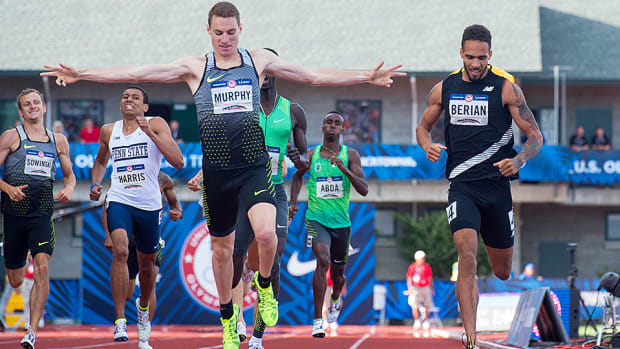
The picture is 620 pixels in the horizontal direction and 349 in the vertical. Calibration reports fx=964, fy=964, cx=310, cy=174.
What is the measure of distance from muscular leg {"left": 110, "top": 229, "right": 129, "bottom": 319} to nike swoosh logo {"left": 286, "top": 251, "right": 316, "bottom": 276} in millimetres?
11791

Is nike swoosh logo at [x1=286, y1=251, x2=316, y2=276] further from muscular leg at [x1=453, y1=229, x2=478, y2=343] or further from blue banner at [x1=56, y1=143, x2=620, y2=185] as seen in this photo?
muscular leg at [x1=453, y1=229, x2=478, y2=343]

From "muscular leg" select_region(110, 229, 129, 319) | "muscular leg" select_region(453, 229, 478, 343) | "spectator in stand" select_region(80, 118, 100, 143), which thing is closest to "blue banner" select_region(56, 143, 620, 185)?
"spectator in stand" select_region(80, 118, 100, 143)

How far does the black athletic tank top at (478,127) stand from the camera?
8750 millimetres

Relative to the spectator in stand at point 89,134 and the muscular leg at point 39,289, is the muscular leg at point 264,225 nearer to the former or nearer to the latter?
the muscular leg at point 39,289

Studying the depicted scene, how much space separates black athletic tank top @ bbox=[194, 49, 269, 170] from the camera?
7.66m

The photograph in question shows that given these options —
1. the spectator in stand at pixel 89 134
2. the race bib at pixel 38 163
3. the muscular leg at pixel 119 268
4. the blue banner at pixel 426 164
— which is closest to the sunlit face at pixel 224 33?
the muscular leg at pixel 119 268

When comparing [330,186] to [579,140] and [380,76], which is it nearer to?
[380,76]

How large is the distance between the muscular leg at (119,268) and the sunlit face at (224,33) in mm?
2885

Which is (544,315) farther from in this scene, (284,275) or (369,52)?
(369,52)

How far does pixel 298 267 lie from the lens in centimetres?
2164

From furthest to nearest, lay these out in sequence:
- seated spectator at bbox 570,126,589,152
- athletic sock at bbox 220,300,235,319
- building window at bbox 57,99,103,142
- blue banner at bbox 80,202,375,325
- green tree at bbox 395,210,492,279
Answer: building window at bbox 57,99,103,142
seated spectator at bbox 570,126,589,152
green tree at bbox 395,210,492,279
blue banner at bbox 80,202,375,325
athletic sock at bbox 220,300,235,319

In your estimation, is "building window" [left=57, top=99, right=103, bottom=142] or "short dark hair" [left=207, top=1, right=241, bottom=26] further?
"building window" [left=57, top=99, right=103, bottom=142]

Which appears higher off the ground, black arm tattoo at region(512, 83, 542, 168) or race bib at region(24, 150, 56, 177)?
black arm tattoo at region(512, 83, 542, 168)

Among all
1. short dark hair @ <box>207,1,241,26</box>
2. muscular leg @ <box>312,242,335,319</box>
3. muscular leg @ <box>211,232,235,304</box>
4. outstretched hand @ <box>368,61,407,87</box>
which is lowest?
muscular leg @ <box>312,242,335,319</box>
